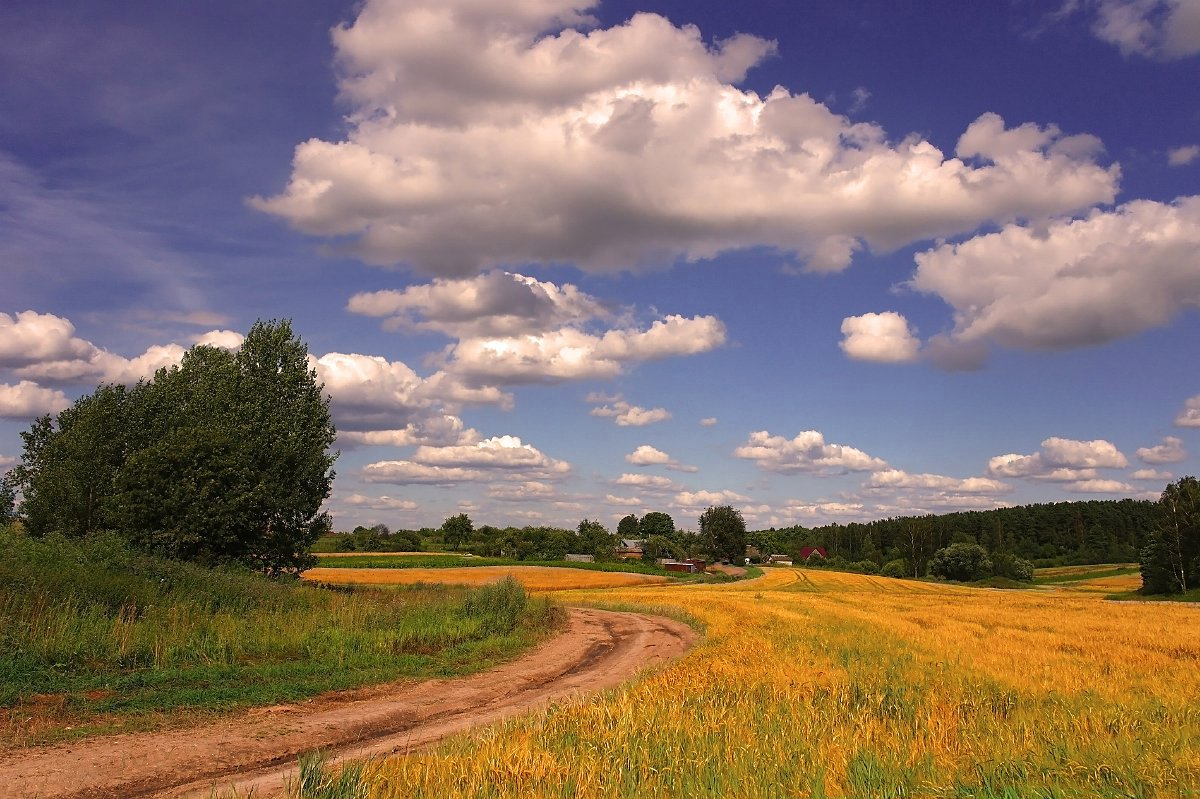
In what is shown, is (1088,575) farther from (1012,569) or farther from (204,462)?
(204,462)

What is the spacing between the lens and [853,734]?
29.3 feet

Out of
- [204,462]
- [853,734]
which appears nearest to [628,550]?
[204,462]

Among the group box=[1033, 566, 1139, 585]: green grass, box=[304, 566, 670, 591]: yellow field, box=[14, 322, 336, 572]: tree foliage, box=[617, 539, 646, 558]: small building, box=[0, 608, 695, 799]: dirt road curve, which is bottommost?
box=[1033, 566, 1139, 585]: green grass

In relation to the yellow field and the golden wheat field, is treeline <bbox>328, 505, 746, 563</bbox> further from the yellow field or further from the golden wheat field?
the golden wheat field

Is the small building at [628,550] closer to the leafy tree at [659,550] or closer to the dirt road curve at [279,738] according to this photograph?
the leafy tree at [659,550]

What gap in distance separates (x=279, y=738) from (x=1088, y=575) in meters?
146

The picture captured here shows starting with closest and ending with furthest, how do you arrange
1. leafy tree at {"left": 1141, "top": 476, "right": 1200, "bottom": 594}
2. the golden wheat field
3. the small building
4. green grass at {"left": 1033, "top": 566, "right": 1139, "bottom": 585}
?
the golden wheat field < leafy tree at {"left": 1141, "top": 476, "right": 1200, "bottom": 594} < green grass at {"left": 1033, "top": 566, "right": 1139, "bottom": 585} < the small building

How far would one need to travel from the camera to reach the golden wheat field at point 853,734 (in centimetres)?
682

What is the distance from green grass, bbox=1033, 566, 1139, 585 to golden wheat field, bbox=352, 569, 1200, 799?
119 m

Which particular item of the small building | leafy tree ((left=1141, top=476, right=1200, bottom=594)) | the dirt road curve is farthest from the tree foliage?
the small building

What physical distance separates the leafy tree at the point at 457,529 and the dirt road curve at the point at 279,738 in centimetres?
14683

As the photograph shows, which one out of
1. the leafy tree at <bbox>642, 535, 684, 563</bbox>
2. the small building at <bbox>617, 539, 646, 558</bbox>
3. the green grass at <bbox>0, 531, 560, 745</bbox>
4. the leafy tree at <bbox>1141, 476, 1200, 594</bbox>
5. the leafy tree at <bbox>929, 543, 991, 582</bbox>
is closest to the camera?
the green grass at <bbox>0, 531, 560, 745</bbox>

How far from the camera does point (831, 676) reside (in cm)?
1377

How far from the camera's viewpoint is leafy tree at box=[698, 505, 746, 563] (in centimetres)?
15700
